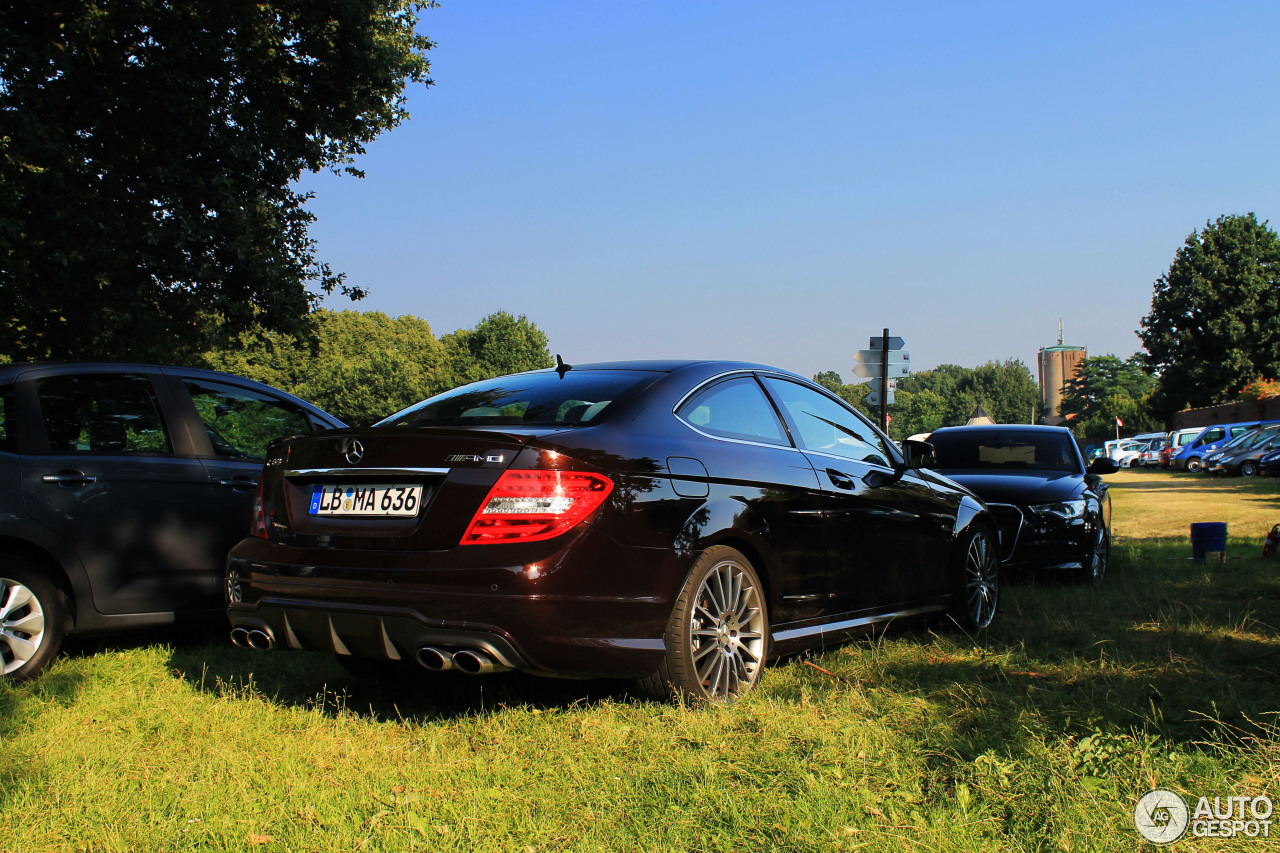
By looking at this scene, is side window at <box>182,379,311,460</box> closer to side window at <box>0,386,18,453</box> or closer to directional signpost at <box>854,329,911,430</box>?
side window at <box>0,386,18,453</box>

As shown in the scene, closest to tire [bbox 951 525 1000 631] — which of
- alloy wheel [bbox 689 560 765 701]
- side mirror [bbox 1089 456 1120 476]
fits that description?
alloy wheel [bbox 689 560 765 701]

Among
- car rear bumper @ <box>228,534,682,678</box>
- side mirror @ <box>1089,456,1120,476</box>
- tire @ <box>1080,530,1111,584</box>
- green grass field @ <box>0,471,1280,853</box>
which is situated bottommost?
green grass field @ <box>0,471,1280,853</box>

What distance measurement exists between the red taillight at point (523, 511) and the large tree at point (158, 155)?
496 inches

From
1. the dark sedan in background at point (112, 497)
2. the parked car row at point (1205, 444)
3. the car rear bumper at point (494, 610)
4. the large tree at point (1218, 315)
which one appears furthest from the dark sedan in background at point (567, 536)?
the large tree at point (1218, 315)

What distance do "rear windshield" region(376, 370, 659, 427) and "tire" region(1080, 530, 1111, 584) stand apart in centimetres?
535

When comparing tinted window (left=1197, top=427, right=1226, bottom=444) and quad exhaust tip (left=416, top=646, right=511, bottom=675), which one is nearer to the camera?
quad exhaust tip (left=416, top=646, right=511, bottom=675)

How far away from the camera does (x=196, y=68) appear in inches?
601

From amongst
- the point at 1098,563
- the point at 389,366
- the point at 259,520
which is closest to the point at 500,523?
the point at 259,520

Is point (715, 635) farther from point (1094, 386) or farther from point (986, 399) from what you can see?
point (986, 399)

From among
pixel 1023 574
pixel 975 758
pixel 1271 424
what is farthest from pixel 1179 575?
pixel 1271 424

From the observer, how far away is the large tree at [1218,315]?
57844 mm

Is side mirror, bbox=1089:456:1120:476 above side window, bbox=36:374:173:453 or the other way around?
the other way around

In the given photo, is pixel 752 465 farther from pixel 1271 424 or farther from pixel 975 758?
pixel 1271 424

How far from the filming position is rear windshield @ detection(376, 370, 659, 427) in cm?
414
